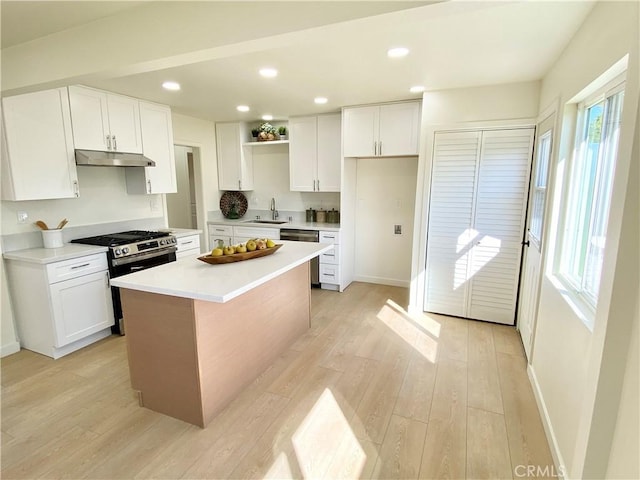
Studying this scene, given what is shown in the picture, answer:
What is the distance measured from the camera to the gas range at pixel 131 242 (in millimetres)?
3217

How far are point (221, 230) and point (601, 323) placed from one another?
4.61 metres

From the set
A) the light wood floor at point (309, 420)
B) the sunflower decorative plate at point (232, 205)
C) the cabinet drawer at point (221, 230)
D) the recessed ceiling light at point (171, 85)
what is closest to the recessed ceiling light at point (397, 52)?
the recessed ceiling light at point (171, 85)

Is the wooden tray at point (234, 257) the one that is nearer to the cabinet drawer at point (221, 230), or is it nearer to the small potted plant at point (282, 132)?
the cabinet drawer at point (221, 230)

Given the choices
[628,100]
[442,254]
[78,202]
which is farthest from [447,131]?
[78,202]

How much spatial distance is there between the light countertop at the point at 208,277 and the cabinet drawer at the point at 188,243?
147cm

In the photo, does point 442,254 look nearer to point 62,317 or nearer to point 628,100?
point 628,100

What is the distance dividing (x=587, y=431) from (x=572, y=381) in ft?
1.59

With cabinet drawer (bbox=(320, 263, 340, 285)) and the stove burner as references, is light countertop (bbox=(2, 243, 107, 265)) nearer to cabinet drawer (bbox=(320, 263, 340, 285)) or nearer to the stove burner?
the stove burner

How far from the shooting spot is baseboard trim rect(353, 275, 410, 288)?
479 cm

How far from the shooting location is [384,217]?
187 inches

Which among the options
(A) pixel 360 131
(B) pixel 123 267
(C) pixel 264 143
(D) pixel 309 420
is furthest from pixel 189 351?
(C) pixel 264 143

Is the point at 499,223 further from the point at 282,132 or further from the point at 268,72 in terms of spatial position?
the point at 282,132

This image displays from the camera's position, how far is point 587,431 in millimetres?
1262

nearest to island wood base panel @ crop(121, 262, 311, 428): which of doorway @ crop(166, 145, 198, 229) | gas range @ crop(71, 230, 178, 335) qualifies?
gas range @ crop(71, 230, 178, 335)
